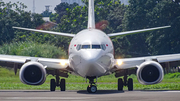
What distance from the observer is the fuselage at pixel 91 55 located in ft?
64.2

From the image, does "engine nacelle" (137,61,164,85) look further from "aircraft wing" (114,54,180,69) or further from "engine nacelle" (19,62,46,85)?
"engine nacelle" (19,62,46,85)

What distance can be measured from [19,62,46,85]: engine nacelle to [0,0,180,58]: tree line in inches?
1609

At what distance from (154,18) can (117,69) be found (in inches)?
1773

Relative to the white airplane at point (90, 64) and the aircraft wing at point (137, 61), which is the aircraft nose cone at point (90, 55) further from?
the aircraft wing at point (137, 61)

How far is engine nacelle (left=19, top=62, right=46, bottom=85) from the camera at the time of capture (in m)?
21.5

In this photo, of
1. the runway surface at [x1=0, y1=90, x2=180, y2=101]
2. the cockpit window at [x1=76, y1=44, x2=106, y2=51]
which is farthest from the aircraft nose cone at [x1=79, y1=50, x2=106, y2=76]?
the runway surface at [x1=0, y1=90, x2=180, y2=101]

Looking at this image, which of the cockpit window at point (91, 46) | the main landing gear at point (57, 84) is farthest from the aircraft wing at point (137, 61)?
the main landing gear at point (57, 84)

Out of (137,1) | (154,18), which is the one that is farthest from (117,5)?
(154,18)

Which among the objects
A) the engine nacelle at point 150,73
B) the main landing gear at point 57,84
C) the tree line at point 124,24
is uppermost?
the tree line at point 124,24

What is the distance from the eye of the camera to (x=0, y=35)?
235ft

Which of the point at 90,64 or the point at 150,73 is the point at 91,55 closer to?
the point at 90,64

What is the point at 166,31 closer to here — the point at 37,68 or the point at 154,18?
the point at 154,18

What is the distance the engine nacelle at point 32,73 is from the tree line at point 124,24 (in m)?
40.9

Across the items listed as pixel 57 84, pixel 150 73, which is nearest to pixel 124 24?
pixel 57 84
